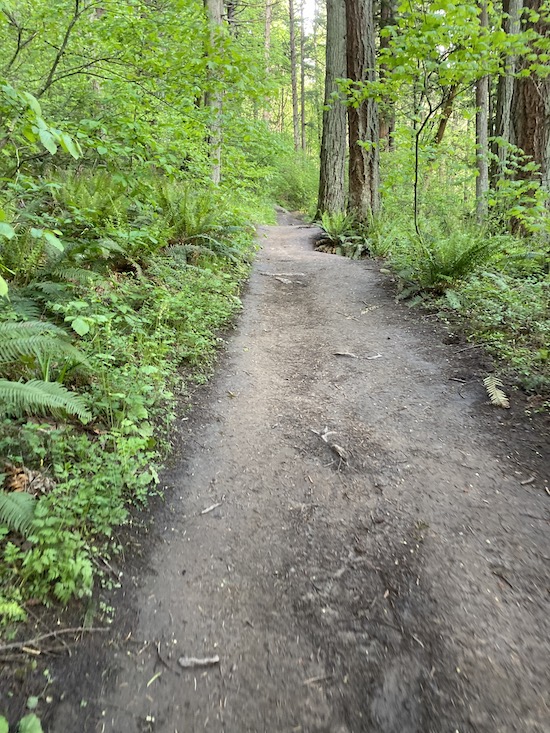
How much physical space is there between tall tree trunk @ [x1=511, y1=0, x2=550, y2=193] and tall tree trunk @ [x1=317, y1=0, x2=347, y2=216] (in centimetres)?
421

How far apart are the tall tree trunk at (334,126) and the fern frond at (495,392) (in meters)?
8.57

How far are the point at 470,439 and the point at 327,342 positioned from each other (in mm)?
2327

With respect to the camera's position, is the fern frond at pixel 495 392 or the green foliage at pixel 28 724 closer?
the green foliage at pixel 28 724

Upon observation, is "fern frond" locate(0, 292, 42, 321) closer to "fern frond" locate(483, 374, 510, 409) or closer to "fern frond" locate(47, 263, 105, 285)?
"fern frond" locate(47, 263, 105, 285)

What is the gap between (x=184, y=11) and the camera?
754 cm

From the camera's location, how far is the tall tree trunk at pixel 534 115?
7.52m

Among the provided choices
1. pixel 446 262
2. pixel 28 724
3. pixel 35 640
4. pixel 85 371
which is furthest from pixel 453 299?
pixel 28 724

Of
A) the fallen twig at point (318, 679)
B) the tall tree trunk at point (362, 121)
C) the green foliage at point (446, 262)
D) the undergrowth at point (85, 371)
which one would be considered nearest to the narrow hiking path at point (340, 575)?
the fallen twig at point (318, 679)

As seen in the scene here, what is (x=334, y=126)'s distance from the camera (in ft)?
37.2

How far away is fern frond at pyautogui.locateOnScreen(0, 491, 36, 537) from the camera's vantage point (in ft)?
7.32

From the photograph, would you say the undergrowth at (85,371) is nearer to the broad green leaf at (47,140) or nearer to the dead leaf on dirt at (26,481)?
the dead leaf on dirt at (26,481)

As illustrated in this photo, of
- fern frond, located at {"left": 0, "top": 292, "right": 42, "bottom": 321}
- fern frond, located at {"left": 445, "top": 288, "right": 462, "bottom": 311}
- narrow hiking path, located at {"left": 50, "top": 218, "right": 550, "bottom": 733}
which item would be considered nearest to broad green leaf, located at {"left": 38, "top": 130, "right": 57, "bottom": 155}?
fern frond, located at {"left": 0, "top": 292, "right": 42, "bottom": 321}

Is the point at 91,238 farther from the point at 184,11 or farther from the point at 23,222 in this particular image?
the point at 184,11

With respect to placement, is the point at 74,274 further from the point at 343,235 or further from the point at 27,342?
the point at 343,235
